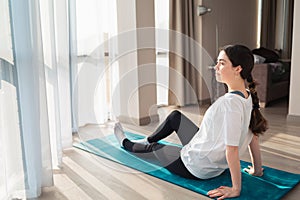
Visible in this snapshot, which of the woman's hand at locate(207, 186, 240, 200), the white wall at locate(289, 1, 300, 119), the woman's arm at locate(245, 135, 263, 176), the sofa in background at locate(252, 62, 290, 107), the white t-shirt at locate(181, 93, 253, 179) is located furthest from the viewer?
the sofa in background at locate(252, 62, 290, 107)

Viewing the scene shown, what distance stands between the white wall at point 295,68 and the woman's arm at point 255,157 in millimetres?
1881

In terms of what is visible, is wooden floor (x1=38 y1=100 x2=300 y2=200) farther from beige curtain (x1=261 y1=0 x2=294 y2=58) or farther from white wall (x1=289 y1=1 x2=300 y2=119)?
beige curtain (x1=261 y1=0 x2=294 y2=58)

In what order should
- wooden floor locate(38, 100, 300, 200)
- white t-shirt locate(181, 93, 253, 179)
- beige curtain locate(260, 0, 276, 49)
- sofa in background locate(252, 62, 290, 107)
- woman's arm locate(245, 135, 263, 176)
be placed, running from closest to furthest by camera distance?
white t-shirt locate(181, 93, 253, 179)
wooden floor locate(38, 100, 300, 200)
woman's arm locate(245, 135, 263, 176)
sofa in background locate(252, 62, 290, 107)
beige curtain locate(260, 0, 276, 49)

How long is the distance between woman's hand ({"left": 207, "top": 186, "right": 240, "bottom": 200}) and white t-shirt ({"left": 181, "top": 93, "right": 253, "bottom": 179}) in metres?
0.17

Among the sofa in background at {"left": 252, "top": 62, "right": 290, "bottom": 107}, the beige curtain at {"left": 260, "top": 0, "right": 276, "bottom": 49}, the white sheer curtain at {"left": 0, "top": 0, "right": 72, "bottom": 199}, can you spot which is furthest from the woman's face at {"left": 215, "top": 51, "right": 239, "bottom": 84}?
the beige curtain at {"left": 260, "top": 0, "right": 276, "bottom": 49}

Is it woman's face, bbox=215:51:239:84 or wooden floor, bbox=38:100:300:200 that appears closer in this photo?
woman's face, bbox=215:51:239:84

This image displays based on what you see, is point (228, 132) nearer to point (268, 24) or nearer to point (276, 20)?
point (268, 24)

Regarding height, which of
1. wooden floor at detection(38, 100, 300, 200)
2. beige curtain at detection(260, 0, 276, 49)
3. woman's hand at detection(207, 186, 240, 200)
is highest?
beige curtain at detection(260, 0, 276, 49)

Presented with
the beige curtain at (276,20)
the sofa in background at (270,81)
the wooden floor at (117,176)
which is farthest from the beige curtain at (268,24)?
the wooden floor at (117,176)

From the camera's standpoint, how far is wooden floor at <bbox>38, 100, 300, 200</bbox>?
1.88 m

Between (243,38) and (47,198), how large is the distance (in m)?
4.97

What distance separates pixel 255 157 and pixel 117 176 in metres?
0.96

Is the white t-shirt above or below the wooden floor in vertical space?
above

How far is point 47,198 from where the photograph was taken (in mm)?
1854
